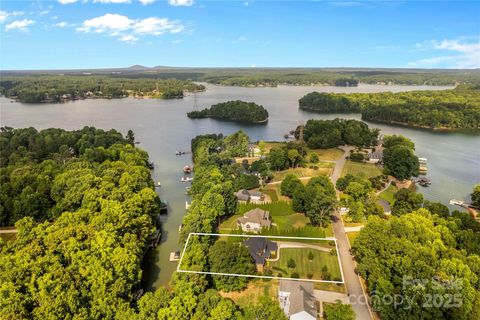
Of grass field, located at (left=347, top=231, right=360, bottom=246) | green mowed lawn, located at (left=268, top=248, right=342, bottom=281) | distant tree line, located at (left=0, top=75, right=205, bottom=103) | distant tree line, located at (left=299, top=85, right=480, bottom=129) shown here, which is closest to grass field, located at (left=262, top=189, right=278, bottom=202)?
grass field, located at (left=347, top=231, right=360, bottom=246)

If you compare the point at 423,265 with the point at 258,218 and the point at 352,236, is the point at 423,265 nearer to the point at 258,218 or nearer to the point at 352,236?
the point at 352,236

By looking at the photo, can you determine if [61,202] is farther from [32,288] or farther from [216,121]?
[216,121]

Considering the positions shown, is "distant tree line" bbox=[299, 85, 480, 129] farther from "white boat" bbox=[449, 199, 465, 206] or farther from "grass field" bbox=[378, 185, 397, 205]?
"grass field" bbox=[378, 185, 397, 205]

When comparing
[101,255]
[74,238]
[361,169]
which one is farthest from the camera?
[361,169]

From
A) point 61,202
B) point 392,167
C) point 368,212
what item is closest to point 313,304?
point 368,212

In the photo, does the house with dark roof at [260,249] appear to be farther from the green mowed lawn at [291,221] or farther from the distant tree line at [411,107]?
the distant tree line at [411,107]

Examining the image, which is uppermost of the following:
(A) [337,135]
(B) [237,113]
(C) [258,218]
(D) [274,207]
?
(B) [237,113]

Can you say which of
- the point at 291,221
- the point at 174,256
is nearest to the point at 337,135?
the point at 291,221
